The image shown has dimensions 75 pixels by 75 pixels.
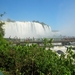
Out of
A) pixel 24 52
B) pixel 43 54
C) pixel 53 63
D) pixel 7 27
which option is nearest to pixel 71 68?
pixel 53 63

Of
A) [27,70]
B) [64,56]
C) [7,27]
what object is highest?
[7,27]

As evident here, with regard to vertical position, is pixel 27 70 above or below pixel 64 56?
below


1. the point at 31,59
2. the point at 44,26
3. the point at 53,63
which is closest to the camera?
the point at 53,63

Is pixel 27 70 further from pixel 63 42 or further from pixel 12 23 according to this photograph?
pixel 12 23

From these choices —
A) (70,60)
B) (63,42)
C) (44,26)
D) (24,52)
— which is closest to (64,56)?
(70,60)

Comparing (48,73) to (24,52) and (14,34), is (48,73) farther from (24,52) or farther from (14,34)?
(14,34)

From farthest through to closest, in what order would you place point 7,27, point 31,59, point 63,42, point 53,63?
point 7,27 → point 63,42 → point 31,59 → point 53,63

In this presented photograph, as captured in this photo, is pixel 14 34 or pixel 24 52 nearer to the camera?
pixel 24 52
